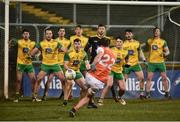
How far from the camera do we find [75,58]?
15586 mm

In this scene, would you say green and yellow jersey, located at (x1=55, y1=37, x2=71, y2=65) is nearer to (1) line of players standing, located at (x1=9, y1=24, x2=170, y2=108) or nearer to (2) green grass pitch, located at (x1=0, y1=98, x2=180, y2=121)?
(1) line of players standing, located at (x1=9, y1=24, x2=170, y2=108)

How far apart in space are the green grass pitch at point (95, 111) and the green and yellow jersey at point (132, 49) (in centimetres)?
164

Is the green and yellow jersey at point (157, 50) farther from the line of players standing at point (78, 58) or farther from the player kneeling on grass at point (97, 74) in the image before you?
the player kneeling on grass at point (97, 74)

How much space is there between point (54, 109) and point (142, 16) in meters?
6.44

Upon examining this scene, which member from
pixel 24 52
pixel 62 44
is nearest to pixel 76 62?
pixel 62 44

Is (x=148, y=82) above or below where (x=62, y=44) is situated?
below

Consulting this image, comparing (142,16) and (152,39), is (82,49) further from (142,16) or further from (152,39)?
(142,16)

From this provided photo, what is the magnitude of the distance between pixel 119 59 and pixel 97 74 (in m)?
4.06

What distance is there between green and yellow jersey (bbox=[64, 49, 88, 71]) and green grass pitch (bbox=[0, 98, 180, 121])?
3.35 ft

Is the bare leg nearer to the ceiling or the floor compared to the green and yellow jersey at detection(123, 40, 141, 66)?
nearer to the floor

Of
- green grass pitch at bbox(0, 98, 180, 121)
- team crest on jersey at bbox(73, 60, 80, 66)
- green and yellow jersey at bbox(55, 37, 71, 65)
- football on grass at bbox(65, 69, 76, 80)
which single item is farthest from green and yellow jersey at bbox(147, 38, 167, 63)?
football on grass at bbox(65, 69, 76, 80)

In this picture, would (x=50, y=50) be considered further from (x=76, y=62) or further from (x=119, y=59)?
(x=119, y=59)

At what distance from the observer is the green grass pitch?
12422 mm

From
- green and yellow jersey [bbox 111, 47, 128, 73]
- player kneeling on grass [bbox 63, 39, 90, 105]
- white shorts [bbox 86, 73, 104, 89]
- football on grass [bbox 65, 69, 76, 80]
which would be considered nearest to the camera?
white shorts [bbox 86, 73, 104, 89]
